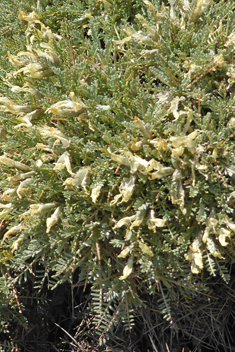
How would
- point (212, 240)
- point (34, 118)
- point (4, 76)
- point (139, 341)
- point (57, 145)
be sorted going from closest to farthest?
1. point (212, 240)
2. point (57, 145)
3. point (34, 118)
4. point (4, 76)
5. point (139, 341)

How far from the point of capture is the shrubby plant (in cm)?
143

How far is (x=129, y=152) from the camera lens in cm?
142

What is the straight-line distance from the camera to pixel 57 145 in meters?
1.57

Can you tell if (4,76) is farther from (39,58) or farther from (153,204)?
(153,204)

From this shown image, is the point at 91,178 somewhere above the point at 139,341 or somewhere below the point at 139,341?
above

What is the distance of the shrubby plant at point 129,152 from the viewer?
1433 millimetres

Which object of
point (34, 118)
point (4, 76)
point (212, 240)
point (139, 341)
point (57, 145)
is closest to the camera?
point (212, 240)

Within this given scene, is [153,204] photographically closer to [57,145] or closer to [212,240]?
[212,240]

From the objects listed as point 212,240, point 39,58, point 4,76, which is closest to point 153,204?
point 212,240

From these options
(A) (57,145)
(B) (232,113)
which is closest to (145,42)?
(B) (232,113)

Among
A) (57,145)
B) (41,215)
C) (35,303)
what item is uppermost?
(57,145)

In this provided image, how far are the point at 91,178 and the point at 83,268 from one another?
0.42 m

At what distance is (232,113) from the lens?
4.81 ft

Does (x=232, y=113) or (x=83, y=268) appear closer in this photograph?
(x=232, y=113)
